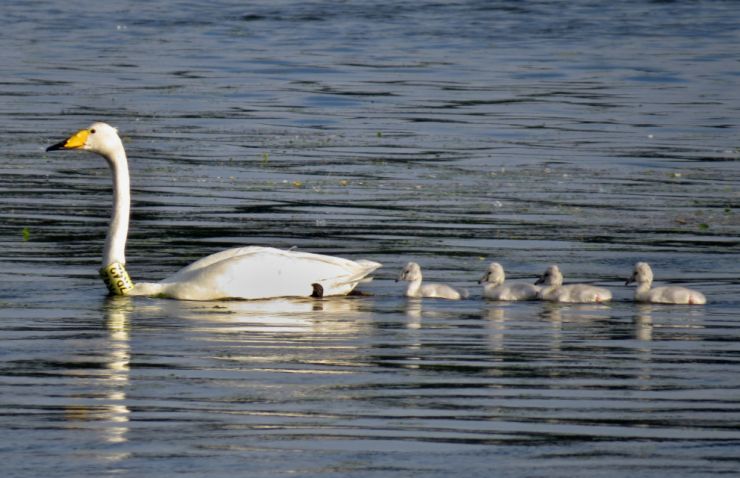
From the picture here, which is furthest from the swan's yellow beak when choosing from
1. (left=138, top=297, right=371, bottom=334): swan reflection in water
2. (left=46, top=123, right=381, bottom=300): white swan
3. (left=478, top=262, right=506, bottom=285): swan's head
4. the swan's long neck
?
(left=478, top=262, right=506, bottom=285): swan's head

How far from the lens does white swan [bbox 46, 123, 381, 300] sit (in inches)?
531

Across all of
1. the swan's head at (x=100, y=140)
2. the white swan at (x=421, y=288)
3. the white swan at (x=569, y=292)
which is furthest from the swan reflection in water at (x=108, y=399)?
the white swan at (x=569, y=292)

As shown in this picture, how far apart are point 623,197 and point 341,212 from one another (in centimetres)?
325

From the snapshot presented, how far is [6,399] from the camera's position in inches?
369

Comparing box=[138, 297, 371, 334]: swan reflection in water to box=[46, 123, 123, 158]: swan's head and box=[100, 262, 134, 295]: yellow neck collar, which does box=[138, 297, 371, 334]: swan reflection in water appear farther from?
box=[46, 123, 123, 158]: swan's head

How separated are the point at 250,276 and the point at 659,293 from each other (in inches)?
114

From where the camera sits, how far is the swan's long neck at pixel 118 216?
1408 cm

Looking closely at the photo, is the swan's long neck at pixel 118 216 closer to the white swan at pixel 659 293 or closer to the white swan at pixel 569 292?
the white swan at pixel 569 292

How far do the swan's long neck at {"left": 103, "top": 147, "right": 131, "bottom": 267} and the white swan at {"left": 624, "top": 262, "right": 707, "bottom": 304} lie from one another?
12.6 feet

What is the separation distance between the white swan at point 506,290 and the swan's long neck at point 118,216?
2765 mm

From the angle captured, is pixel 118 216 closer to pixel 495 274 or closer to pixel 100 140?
pixel 100 140

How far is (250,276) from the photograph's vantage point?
44.3 feet

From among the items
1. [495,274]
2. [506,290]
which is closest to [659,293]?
[506,290]

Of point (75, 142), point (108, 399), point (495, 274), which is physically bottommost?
point (108, 399)
